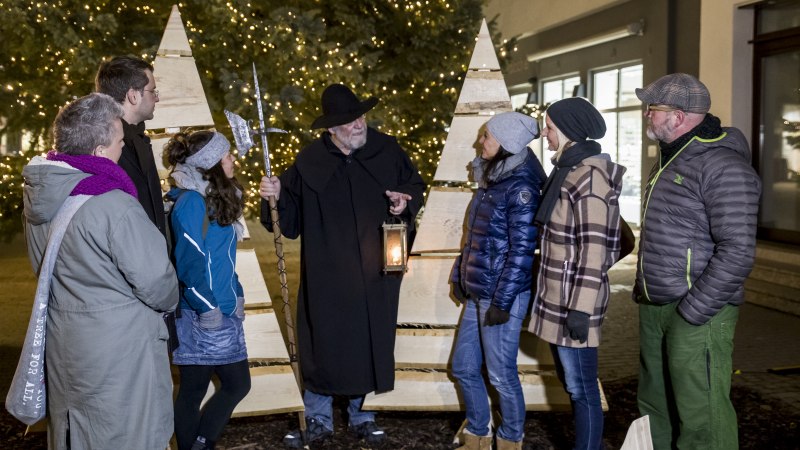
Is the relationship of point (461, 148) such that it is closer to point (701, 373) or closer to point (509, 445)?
point (509, 445)

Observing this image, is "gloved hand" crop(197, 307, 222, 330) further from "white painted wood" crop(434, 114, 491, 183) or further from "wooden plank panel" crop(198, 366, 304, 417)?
"white painted wood" crop(434, 114, 491, 183)

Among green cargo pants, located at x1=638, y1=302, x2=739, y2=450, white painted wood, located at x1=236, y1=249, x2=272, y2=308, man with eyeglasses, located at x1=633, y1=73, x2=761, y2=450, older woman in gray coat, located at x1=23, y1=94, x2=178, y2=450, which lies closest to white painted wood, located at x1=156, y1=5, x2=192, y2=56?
white painted wood, located at x1=236, y1=249, x2=272, y2=308

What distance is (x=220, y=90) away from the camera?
9.00 m

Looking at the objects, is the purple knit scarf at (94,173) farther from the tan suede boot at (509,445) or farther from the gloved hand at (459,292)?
the tan suede boot at (509,445)

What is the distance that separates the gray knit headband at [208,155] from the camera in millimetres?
4324

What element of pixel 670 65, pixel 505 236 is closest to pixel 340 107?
pixel 505 236

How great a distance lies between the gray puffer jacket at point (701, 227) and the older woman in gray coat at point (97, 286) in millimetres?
2285

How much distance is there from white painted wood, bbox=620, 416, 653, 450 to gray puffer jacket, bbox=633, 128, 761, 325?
188cm

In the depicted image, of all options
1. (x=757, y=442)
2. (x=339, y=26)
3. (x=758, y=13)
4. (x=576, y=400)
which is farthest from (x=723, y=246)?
(x=758, y=13)

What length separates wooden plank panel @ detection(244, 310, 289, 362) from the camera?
17.4ft

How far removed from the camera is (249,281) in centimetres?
530

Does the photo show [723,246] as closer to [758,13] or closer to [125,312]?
[125,312]

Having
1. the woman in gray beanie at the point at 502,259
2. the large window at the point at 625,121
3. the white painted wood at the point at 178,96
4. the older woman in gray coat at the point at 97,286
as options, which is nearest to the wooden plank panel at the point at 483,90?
the woman in gray beanie at the point at 502,259

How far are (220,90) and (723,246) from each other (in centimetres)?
640
